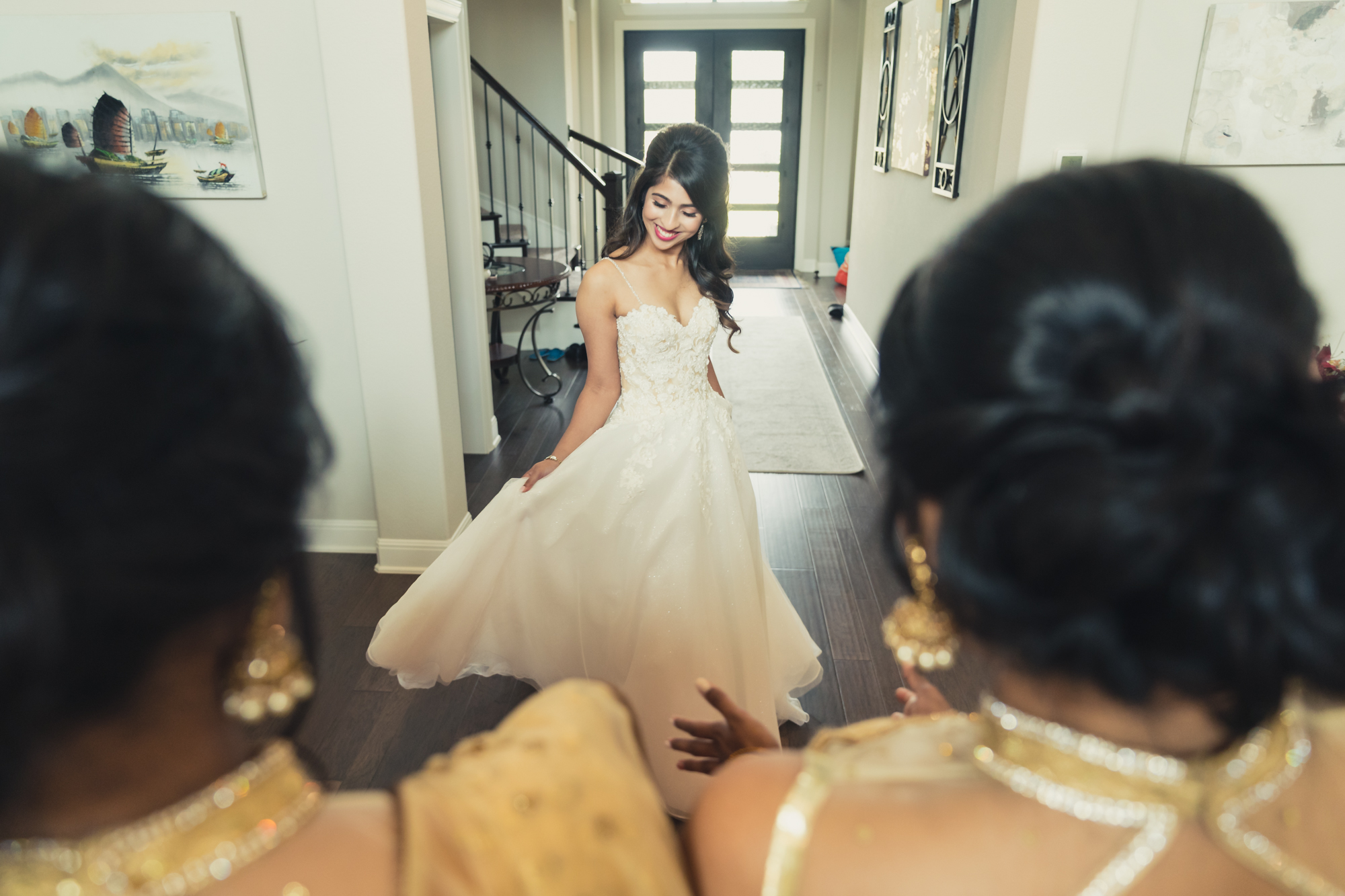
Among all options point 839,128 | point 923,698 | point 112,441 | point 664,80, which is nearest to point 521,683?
point 923,698

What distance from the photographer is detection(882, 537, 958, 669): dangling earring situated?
75 centimetres

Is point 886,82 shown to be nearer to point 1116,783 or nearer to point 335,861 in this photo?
point 1116,783

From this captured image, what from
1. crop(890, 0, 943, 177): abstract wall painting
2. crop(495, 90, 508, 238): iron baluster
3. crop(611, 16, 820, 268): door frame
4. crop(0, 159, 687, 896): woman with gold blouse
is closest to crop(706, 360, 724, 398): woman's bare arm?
crop(0, 159, 687, 896): woman with gold blouse

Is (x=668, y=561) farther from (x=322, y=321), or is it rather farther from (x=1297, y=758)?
(x=322, y=321)

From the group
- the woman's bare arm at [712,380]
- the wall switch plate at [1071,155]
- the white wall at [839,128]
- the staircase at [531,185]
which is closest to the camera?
the woman's bare arm at [712,380]

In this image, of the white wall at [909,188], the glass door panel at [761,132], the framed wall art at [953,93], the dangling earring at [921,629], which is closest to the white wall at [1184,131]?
the white wall at [909,188]

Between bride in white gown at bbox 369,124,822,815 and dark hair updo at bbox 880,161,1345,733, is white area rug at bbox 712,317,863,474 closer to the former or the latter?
bride in white gown at bbox 369,124,822,815

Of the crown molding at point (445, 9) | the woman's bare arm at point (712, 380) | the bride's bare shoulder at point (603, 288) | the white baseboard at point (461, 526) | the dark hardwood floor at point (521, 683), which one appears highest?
the crown molding at point (445, 9)

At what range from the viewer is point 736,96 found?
8.66m

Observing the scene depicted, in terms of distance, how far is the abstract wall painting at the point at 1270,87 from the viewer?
102 inches

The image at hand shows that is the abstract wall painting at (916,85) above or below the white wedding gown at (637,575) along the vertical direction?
above

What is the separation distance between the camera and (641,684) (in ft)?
6.32

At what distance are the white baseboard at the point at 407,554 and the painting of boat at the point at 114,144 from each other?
4.72 feet

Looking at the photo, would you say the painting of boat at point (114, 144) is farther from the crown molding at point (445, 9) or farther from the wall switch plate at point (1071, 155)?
the wall switch plate at point (1071, 155)
